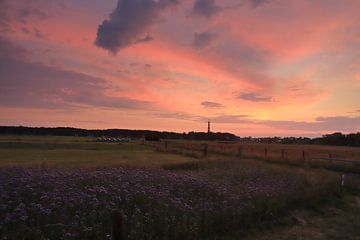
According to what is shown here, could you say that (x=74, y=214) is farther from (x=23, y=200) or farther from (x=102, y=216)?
(x=23, y=200)

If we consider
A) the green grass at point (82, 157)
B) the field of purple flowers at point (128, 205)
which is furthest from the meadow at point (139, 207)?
the green grass at point (82, 157)

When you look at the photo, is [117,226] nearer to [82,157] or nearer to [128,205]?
[128,205]

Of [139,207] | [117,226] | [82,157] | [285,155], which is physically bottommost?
[139,207]

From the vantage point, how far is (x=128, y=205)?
35.1 feet

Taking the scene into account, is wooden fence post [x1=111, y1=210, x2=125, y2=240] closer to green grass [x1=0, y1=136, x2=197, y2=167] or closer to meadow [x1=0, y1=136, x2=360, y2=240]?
meadow [x1=0, y1=136, x2=360, y2=240]

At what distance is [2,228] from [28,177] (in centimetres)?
313

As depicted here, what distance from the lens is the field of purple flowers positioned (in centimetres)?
873

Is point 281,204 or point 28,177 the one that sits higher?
point 28,177

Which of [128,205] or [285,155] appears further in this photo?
[285,155]

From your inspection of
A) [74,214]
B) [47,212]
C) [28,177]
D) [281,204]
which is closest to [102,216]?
[74,214]

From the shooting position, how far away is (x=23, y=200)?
9.63 meters

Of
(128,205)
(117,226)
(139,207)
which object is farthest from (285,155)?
(117,226)

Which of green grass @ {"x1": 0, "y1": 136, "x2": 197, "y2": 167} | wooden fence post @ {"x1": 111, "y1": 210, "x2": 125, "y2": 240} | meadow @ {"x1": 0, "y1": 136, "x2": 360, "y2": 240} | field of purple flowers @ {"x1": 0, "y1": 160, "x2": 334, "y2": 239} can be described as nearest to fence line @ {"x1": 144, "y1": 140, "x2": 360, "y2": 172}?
green grass @ {"x1": 0, "y1": 136, "x2": 197, "y2": 167}

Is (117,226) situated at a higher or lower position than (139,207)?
higher
